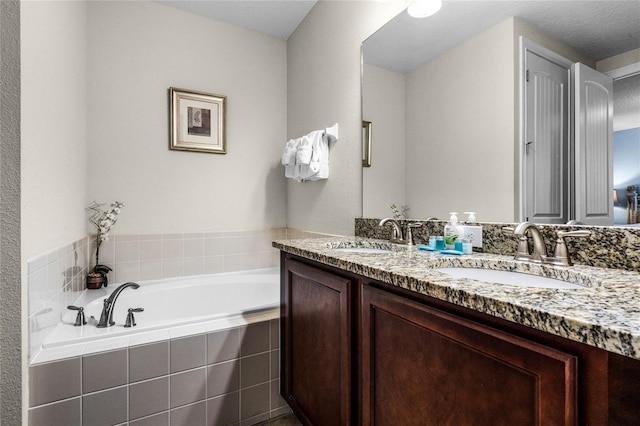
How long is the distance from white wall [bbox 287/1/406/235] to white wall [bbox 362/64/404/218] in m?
0.09

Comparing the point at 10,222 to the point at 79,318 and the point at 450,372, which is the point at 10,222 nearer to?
the point at 79,318

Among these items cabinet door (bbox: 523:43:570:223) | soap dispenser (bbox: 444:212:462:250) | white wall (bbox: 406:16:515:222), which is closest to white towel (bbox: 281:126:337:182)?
white wall (bbox: 406:16:515:222)

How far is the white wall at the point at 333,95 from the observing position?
184 centimetres

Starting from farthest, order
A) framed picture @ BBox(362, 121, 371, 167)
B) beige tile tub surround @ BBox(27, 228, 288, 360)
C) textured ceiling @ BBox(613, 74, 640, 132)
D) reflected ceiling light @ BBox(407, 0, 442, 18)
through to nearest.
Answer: framed picture @ BBox(362, 121, 371, 167) → reflected ceiling light @ BBox(407, 0, 442, 18) → beige tile tub surround @ BBox(27, 228, 288, 360) → textured ceiling @ BBox(613, 74, 640, 132)

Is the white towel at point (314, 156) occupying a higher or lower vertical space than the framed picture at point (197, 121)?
lower

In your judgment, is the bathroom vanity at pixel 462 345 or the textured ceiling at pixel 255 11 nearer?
the bathroom vanity at pixel 462 345

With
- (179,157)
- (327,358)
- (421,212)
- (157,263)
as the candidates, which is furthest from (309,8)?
(327,358)

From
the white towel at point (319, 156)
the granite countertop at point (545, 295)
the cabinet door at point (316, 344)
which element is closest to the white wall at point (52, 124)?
the cabinet door at point (316, 344)

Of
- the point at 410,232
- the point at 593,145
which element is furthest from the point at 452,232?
the point at 593,145

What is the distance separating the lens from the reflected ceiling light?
138 cm

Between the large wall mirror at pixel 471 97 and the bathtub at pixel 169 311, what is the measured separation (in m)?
1.03

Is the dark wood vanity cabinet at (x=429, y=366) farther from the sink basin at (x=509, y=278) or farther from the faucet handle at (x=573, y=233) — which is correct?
the faucet handle at (x=573, y=233)

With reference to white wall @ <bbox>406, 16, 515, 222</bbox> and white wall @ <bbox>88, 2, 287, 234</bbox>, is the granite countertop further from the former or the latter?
white wall @ <bbox>88, 2, 287, 234</bbox>

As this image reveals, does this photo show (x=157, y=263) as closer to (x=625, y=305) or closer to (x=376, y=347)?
(x=376, y=347)
